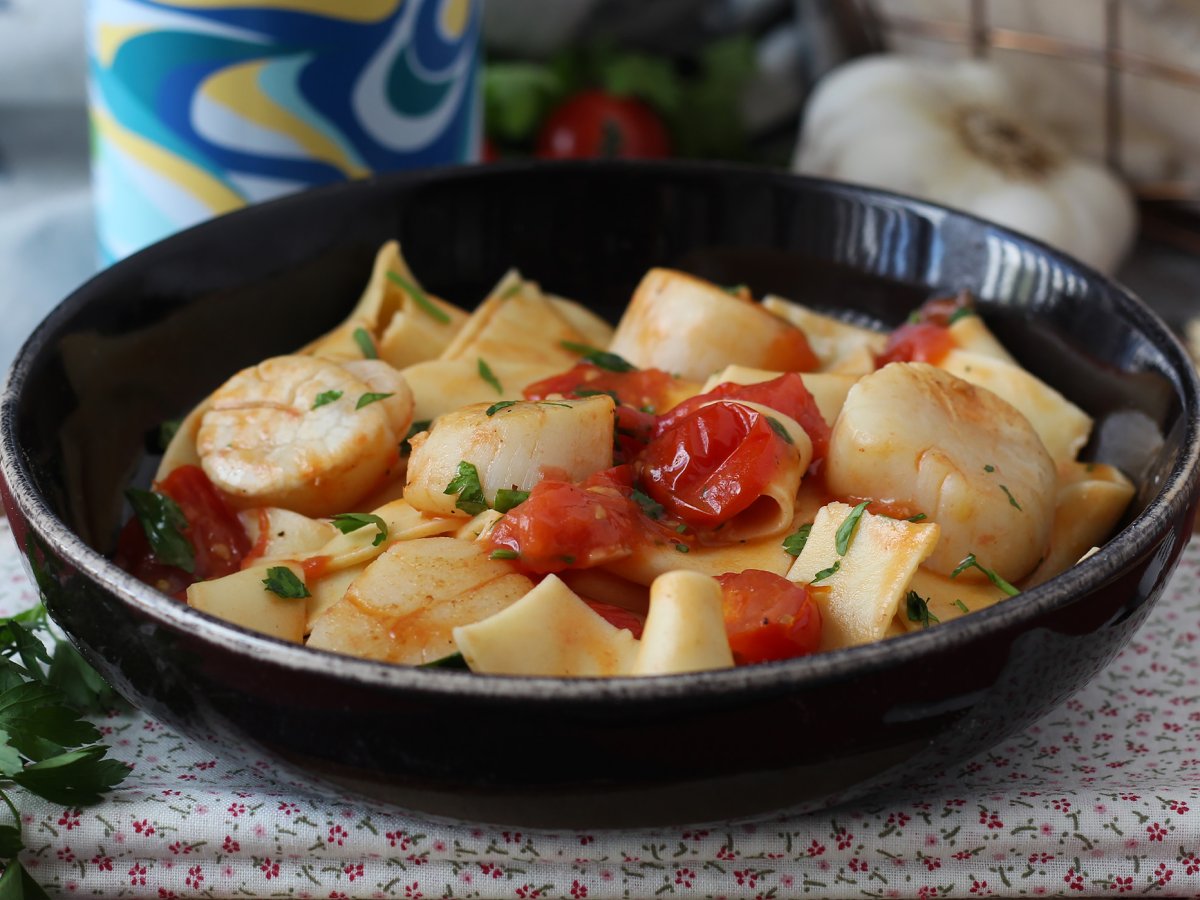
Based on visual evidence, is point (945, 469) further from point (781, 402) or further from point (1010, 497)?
point (781, 402)

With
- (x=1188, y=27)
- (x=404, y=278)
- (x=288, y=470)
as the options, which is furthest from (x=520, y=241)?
(x=1188, y=27)

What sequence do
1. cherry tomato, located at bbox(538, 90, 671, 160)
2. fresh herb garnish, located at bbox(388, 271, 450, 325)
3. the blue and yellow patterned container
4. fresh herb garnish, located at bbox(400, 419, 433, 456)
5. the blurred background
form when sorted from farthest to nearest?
1. cherry tomato, located at bbox(538, 90, 671, 160)
2. the blurred background
3. the blue and yellow patterned container
4. fresh herb garnish, located at bbox(388, 271, 450, 325)
5. fresh herb garnish, located at bbox(400, 419, 433, 456)

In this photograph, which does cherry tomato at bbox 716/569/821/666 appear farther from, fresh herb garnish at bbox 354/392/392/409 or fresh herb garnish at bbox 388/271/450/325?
fresh herb garnish at bbox 388/271/450/325

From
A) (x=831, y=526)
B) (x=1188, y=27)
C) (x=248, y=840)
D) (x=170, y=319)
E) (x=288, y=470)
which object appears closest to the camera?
(x=248, y=840)

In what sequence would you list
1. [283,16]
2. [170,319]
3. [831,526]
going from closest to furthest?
1. [831,526]
2. [170,319]
3. [283,16]

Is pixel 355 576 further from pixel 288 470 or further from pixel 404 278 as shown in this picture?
pixel 404 278

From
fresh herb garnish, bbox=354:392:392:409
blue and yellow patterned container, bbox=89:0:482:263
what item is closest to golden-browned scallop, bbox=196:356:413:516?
fresh herb garnish, bbox=354:392:392:409

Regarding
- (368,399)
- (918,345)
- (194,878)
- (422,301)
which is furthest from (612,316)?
(194,878)
